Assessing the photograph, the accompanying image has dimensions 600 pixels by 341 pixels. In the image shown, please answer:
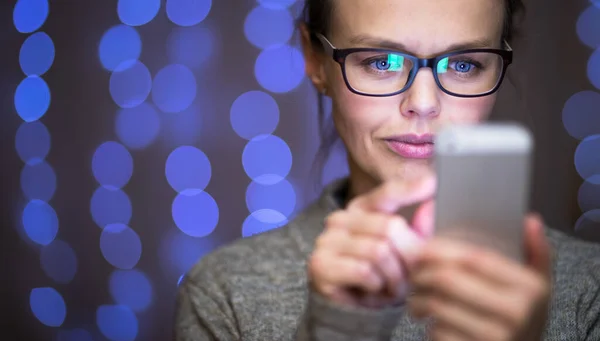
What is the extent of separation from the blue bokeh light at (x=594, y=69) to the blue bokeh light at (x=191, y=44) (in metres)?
1.07

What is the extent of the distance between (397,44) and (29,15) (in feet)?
4.85

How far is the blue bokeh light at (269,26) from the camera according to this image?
1.87 m

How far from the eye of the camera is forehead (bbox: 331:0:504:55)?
81 cm

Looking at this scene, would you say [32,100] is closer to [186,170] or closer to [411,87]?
[186,170]

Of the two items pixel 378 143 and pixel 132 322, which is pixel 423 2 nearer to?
pixel 378 143

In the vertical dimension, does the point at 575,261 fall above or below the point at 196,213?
above

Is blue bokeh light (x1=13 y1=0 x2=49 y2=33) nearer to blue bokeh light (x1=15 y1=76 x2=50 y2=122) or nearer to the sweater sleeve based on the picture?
blue bokeh light (x1=15 y1=76 x2=50 y2=122)

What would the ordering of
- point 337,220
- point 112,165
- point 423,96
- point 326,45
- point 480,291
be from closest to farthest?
point 480,291
point 337,220
point 423,96
point 326,45
point 112,165

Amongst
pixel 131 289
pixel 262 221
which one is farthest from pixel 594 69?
pixel 131 289

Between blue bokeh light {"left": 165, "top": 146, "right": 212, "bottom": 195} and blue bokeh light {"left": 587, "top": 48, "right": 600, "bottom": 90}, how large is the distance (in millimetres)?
1123

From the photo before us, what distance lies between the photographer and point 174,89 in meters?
1.92

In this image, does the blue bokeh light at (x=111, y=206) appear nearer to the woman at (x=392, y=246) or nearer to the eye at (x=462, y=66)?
the woman at (x=392, y=246)

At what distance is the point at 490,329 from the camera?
0.43 metres

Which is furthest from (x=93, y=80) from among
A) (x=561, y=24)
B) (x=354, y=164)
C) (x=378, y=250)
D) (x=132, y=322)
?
(x=378, y=250)
